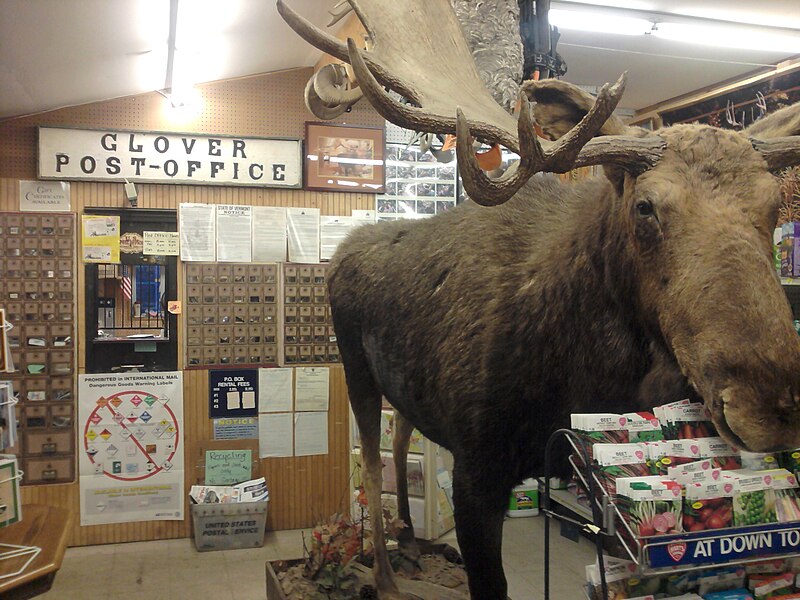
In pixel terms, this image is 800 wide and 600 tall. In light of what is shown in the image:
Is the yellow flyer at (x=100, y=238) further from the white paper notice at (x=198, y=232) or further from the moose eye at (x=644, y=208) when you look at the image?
the moose eye at (x=644, y=208)

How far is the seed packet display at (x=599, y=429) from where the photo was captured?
1.18m

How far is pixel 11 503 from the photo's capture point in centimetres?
202

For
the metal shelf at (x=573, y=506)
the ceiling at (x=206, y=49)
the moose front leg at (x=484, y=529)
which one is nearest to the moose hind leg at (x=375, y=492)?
the metal shelf at (x=573, y=506)

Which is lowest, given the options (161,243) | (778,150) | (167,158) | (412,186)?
(778,150)

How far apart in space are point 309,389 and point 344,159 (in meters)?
1.51

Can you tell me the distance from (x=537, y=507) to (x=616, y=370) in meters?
3.34

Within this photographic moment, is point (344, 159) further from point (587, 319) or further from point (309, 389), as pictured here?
point (587, 319)

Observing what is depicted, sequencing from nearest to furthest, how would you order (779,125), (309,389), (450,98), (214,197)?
(779,125)
(450,98)
(214,197)
(309,389)

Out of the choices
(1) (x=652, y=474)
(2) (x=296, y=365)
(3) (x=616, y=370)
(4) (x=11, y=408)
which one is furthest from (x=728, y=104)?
(4) (x=11, y=408)

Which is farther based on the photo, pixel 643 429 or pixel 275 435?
pixel 275 435

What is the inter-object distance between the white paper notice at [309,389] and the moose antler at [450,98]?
287 centimetres

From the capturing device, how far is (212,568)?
3.80 metres

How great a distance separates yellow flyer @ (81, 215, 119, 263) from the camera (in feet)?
13.5

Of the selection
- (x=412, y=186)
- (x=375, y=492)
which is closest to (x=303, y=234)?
(x=412, y=186)
